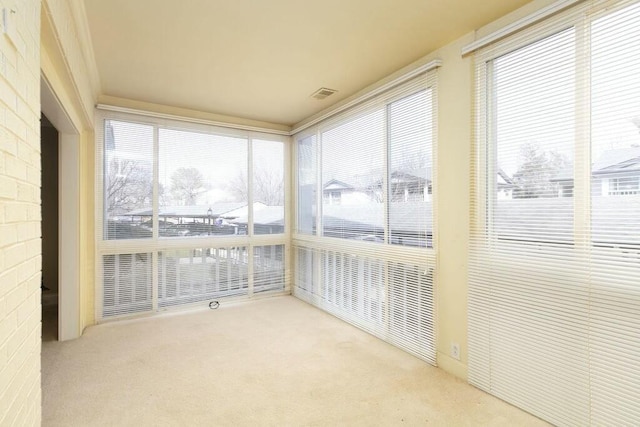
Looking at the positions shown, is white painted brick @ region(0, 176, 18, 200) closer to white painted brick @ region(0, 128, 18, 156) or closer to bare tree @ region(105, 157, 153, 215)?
white painted brick @ region(0, 128, 18, 156)

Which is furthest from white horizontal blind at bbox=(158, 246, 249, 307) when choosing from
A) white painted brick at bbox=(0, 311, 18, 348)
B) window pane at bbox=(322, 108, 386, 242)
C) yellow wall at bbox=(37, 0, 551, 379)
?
white painted brick at bbox=(0, 311, 18, 348)

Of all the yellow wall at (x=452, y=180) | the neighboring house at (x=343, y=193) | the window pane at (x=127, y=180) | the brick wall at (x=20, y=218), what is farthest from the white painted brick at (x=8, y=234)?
the window pane at (x=127, y=180)

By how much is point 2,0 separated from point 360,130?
119 inches

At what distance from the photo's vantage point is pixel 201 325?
3.76 metres

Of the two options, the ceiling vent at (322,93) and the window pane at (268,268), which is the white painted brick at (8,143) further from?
the window pane at (268,268)

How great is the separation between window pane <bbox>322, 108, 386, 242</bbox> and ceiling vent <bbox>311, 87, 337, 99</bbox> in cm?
39

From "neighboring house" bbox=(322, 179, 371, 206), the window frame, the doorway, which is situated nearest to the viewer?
the window frame

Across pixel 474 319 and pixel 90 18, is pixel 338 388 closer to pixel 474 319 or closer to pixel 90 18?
pixel 474 319

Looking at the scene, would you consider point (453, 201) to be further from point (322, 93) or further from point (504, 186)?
point (322, 93)

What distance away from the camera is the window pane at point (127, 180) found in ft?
12.8

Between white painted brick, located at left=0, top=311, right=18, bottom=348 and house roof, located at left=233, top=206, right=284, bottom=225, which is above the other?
house roof, located at left=233, top=206, right=284, bottom=225

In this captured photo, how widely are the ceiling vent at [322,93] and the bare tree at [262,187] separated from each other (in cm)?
151

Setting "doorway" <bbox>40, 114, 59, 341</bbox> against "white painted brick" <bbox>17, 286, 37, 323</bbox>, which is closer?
"white painted brick" <bbox>17, 286, 37, 323</bbox>

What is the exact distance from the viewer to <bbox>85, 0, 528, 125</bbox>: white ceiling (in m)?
2.22
